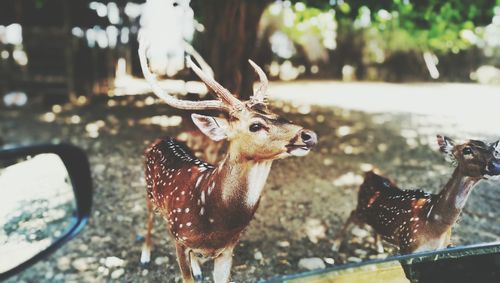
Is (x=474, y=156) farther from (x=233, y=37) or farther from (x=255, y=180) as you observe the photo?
(x=233, y=37)

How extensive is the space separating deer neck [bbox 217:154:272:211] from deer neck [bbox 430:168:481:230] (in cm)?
110

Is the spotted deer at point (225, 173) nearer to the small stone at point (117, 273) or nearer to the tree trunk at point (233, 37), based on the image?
the small stone at point (117, 273)

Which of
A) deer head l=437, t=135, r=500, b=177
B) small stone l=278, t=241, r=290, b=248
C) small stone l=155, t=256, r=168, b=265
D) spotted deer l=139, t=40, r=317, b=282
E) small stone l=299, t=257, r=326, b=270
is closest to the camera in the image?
spotted deer l=139, t=40, r=317, b=282

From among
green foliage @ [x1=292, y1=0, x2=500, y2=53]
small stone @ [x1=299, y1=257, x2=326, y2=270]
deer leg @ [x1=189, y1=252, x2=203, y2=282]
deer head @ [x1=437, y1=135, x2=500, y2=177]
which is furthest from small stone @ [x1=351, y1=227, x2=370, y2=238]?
green foliage @ [x1=292, y1=0, x2=500, y2=53]

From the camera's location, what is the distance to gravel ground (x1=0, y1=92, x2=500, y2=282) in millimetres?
3922

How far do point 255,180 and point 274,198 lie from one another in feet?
10.5

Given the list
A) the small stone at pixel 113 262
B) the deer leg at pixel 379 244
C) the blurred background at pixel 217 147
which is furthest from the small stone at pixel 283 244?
the small stone at pixel 113 262

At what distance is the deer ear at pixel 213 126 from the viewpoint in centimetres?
222

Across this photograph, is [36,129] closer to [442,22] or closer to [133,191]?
[133,191]

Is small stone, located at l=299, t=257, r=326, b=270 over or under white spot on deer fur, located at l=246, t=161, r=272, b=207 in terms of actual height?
under

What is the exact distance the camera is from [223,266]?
8.81 ft

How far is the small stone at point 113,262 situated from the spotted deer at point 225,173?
1.27 m

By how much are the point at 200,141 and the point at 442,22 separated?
5925 millimetres

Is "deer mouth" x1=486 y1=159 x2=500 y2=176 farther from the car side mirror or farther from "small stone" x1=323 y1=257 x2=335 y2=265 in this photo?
the car side mirror
